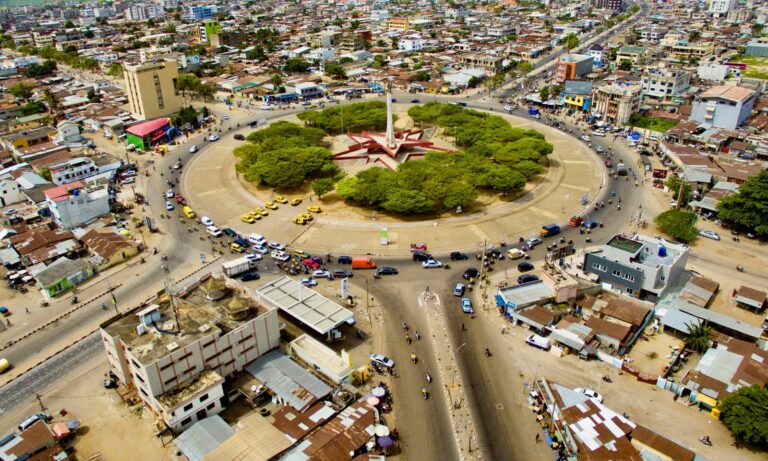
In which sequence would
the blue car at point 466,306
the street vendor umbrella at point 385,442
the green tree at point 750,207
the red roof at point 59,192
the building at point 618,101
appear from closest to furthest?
the street vendor umbrella at point 385,442 < the blue car at point 466,306 < the green tree at point 750,207 < the red roof at point 59,192 < the building at point 618,101

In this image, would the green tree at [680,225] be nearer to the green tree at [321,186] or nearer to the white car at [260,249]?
the green tree at [321,186]

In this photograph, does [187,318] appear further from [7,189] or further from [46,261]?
[7,189]

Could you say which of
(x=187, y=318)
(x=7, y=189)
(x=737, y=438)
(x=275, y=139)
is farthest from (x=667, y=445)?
(x=7, y=189)

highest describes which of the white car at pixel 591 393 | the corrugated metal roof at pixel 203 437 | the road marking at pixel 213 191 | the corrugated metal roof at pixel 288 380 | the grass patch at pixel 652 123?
the grass patch at pixel 652 123

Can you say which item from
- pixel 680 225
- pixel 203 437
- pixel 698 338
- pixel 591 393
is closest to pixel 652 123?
pixel 680 225

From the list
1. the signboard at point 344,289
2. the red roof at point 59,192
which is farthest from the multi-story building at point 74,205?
the signboard at point 344,289

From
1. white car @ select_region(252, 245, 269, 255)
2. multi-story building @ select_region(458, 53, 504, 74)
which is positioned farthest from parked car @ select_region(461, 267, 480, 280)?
multi-story building @ select_region(458, 53, 504, 74)
